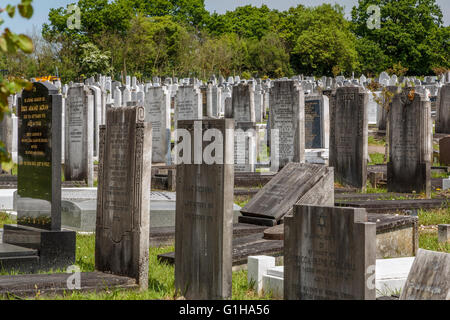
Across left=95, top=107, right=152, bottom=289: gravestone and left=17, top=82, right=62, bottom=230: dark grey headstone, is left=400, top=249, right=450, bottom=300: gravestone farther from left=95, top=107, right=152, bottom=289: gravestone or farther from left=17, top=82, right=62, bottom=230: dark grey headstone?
left=17, top=82, right=62, bottom=230: dark grey headstone

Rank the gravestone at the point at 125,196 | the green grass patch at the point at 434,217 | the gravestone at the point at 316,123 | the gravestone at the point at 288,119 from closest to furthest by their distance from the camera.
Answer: the gravestone at the point at 125,196 → the green grass patch at the point at 434,217 → the gravestone at the point at 288,119 → the gravestone at the point at 316,123

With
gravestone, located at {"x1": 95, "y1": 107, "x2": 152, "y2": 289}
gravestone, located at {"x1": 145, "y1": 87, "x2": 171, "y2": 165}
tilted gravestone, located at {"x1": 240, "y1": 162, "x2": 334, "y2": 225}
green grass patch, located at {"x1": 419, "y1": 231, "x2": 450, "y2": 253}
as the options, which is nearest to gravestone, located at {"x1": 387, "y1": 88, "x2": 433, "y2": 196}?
green grass patch, located at {"x1": 419, "y1": 231, "x2": 450, "y2": 253}

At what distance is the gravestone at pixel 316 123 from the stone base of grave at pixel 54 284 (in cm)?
1230

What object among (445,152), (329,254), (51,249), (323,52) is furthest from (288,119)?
(323,52)

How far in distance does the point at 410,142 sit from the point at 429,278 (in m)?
8.95

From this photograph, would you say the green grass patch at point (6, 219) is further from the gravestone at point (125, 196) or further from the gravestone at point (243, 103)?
the gravestone at point (243, 103)

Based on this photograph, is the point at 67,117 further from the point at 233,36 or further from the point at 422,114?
the point at 233,36

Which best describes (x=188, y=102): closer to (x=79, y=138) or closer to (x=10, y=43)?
(x=79, y=138)

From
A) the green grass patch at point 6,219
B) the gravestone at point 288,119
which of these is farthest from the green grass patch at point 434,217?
the green grass patch at point 6,219

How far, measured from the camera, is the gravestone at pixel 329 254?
5.36 metres

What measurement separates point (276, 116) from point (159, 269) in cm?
960

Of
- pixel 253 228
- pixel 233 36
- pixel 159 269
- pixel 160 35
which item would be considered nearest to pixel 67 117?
pixel 253 228

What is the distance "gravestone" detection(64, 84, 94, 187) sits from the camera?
51.4 feet

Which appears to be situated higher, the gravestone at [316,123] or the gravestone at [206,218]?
the gravestone at [316,123]
